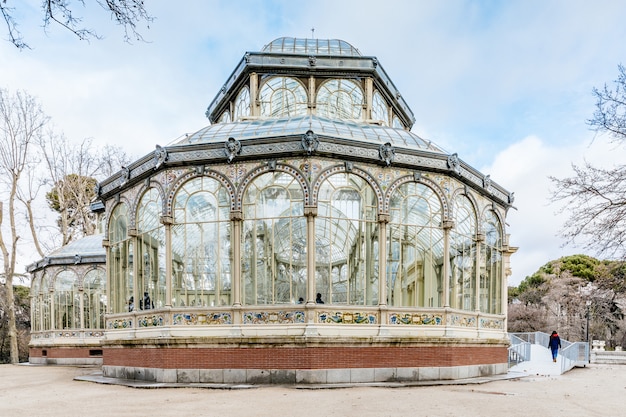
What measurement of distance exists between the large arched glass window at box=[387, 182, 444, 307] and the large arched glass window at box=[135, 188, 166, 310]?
594 centimetres

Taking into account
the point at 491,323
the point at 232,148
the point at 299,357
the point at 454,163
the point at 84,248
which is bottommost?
the point at 299,357

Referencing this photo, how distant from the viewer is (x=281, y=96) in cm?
2023

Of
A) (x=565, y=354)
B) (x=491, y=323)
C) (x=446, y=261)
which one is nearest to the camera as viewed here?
(x=446, y=261)

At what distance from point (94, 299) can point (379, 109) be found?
50.9ft

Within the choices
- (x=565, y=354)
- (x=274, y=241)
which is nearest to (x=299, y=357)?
(x=274, y=241)

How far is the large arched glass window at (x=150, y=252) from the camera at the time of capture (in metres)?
15.2

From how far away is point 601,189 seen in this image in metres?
9.77

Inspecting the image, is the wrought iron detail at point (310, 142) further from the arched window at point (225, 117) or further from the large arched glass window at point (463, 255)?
the arched window at point (225, 117)

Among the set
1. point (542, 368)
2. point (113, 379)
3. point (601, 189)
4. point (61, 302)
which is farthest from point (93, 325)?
point (601, 189)

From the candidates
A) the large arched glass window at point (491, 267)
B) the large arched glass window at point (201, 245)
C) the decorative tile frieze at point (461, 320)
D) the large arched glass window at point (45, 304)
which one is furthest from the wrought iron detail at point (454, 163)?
the large arched glass window at point (45, 304)

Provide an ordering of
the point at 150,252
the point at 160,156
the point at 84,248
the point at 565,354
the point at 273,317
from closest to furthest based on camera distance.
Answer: the point at 273,317 → the point at 160,156 → the point at 150,252 → the point at 565,354 → the point at 84,248

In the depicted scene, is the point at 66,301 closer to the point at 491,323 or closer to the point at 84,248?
the point at 84,248

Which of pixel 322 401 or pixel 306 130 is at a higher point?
pixel 306 130

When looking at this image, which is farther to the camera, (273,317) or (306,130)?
(306,130)
